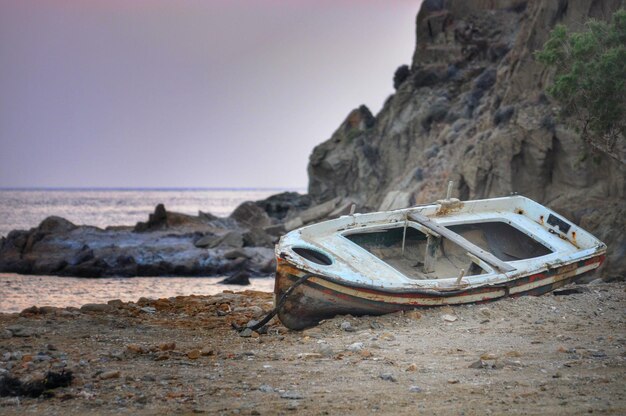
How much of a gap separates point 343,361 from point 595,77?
1228 centimetres

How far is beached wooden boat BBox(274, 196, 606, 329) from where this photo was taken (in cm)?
1245

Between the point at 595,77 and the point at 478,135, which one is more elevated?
the point at 595,77

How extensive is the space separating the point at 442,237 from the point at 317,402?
7915 mm

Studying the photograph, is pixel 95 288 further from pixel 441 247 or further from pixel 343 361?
pixel 343 361

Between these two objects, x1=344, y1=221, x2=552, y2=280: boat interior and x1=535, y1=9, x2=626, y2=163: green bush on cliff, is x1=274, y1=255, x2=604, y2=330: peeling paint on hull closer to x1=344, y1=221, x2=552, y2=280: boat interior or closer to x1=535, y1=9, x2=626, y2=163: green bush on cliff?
x1=344, y1=221, x2=552, y2=280: boat interior

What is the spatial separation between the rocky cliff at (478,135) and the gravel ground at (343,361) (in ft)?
36.0

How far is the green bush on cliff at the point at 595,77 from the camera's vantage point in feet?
63.6

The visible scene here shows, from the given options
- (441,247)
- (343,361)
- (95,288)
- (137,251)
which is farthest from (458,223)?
(137,251)

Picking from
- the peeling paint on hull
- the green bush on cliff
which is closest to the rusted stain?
the peeling paint on hull

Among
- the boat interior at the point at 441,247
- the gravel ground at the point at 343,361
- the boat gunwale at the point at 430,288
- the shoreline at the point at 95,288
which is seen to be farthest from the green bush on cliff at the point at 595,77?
the shoreline at the point at 95,288

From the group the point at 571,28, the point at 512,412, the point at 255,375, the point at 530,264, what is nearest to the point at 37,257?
the point at 571,28

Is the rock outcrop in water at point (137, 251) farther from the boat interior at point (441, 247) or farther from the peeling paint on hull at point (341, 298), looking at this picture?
the peeling paint on hull at point (341, 298)

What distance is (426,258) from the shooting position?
15117mm

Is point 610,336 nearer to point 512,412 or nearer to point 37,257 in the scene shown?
A: point 512,412
